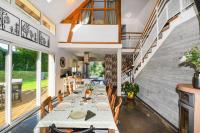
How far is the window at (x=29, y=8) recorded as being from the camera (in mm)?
4825

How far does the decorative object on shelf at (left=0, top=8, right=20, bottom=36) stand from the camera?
368 centimetres

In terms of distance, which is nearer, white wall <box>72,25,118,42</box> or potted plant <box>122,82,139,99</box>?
potted plant <box>122,82,139,99</box>

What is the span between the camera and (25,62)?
5727 millimetres

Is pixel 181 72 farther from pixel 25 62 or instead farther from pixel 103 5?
pixel 103 5

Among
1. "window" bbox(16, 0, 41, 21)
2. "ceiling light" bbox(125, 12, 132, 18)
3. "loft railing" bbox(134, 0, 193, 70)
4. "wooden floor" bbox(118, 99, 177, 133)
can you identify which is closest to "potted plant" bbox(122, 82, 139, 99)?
"loft railing" bbox(134, 0, 193, 70)

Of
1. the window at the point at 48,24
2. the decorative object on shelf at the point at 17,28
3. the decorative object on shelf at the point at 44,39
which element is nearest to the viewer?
the decorative object on shelf at the point at 17,28

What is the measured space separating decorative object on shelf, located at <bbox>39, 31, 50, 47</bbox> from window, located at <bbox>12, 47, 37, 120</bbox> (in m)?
0.51

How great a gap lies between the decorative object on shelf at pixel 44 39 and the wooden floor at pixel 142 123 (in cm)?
373

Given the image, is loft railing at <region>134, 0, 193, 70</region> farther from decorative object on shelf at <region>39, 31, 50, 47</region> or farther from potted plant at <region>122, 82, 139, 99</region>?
decorative object on shelf at <region>39, 31, 50, 47</region>

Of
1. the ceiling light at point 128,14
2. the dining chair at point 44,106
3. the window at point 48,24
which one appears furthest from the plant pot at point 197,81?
the ceiling light at point 128,14

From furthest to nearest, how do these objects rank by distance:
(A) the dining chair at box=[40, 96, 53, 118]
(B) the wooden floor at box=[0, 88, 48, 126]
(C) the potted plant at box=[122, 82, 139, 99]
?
(C) the potted plant at box=[122, 82, 139, 99], (B) the wooden floor at box=[0, 88, 48, 126], (A) the dining chair at box=[40, 96, 53, 118]

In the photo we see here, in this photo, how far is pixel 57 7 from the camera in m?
7.28

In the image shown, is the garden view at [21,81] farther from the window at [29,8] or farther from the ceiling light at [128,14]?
the ceiling light at [128,14]

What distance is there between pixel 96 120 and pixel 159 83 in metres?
3.73
